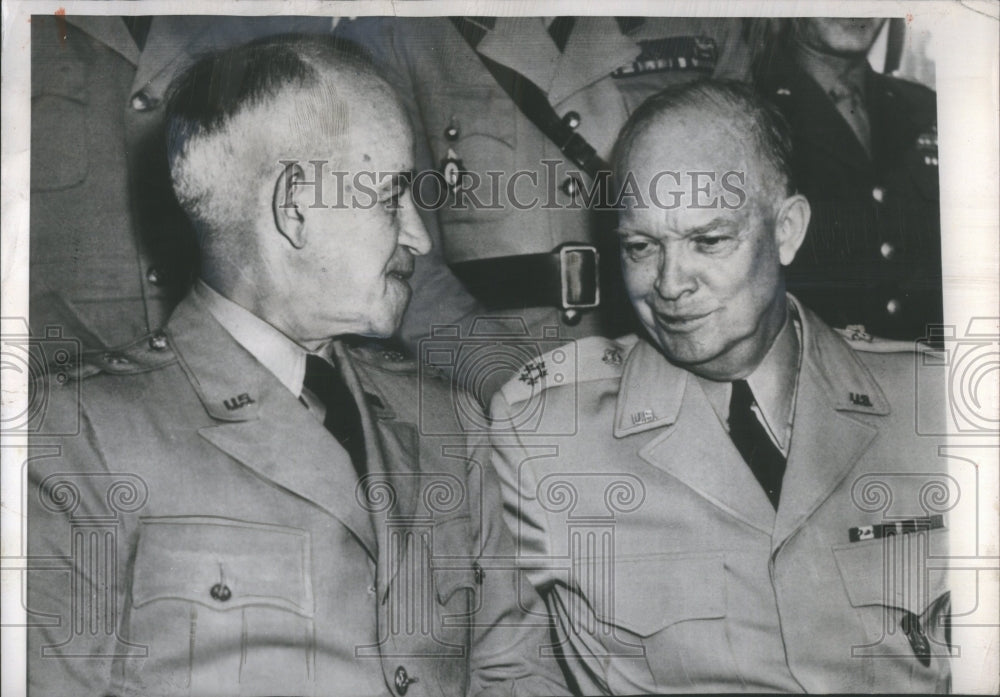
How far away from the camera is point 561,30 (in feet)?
15.6

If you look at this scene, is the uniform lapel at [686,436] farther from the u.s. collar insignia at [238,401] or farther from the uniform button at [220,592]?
the uniform button at [220,592]

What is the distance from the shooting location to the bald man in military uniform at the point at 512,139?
15.4ft

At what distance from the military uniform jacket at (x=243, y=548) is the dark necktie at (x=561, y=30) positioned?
167 cm

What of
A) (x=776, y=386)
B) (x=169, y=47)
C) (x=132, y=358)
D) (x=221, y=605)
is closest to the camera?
(x=221, y=605)

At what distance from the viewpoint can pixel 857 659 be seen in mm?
4652

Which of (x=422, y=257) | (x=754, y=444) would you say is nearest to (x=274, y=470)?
(x=422, y=257)

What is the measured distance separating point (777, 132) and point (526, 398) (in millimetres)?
1548

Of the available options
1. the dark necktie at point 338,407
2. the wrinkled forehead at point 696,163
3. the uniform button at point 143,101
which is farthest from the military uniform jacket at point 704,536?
the uniform button at point 143,101

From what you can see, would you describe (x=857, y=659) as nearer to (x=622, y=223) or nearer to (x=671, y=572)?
(x=671, y=572)

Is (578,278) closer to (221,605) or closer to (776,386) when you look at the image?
(776,386)

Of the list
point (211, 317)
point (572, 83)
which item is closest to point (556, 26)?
point (572, 83)

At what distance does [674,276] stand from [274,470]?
180cm

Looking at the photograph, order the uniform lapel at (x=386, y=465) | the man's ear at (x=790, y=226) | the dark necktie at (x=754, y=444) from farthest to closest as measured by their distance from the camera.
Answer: the man's ear at (x=790, y=226)
the dark necktie at (x=754, y=444)
the uniform lapel at (x=386, y=465)

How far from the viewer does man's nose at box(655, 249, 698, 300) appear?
466 cm
